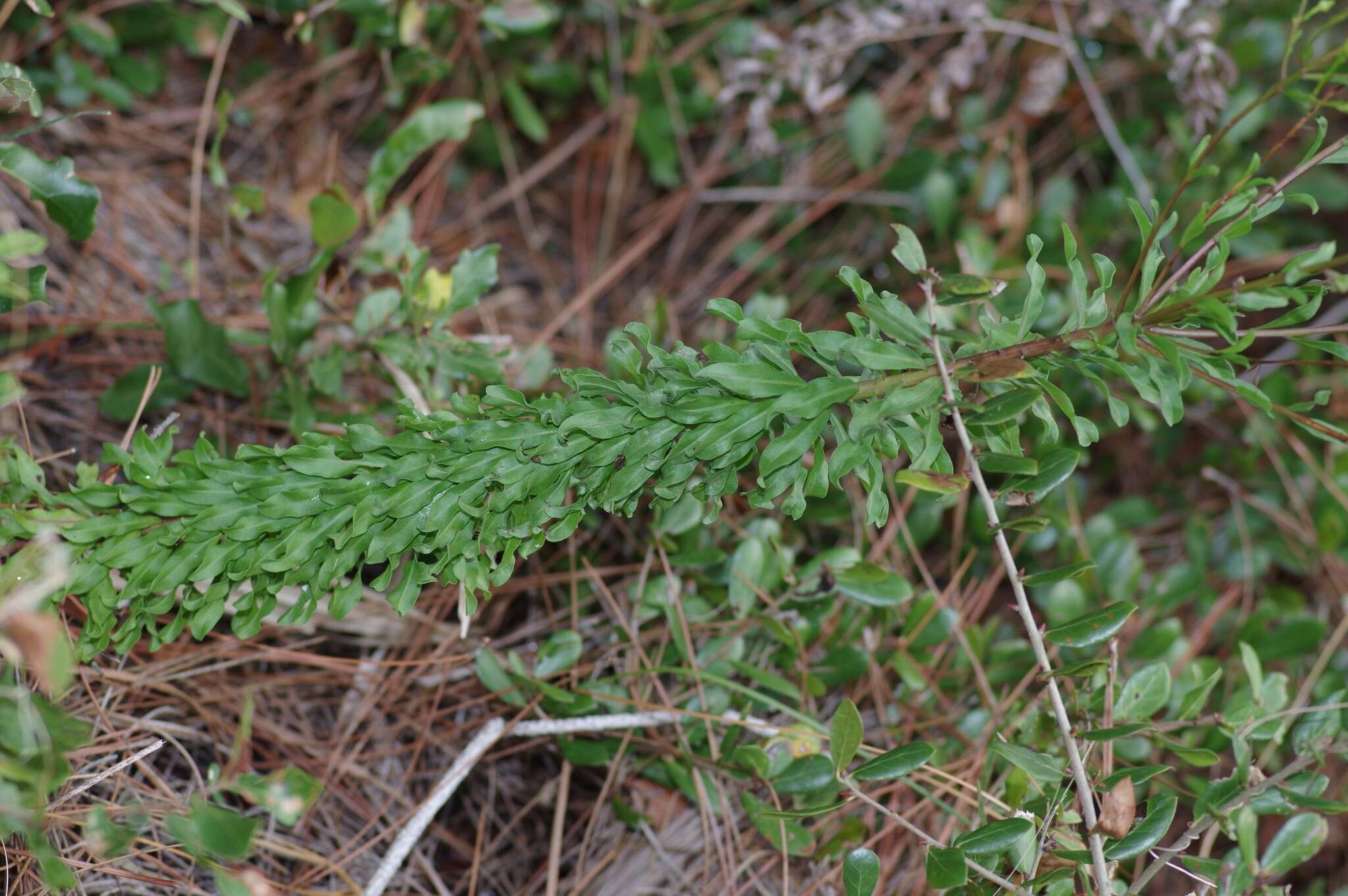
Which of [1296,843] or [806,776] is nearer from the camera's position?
[1296,843]

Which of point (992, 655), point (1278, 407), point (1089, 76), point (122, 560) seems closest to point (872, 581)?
point (992, 655)

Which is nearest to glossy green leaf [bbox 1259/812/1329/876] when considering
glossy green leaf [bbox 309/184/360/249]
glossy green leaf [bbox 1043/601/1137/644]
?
glossy green leaf [bbox 1043/601/1137/644]

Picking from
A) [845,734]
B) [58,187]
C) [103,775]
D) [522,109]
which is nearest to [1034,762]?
[845,734]

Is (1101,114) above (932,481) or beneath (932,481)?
above

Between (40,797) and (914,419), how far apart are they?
98 centimetres

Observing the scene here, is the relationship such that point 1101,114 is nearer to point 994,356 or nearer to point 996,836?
point 994,356

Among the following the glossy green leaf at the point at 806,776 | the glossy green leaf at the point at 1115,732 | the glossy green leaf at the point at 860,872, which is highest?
the glossy green leaf at the point at 1115,732

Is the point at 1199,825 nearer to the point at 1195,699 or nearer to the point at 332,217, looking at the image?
the point at 1195,699

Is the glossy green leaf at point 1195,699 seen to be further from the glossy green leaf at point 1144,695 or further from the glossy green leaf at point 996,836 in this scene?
the glossy green leaf at point 996,836

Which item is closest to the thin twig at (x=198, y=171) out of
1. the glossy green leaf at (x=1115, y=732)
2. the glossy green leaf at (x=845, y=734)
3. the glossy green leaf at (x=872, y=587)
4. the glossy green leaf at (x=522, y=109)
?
the glossy green leaf at (x=522, y=109)

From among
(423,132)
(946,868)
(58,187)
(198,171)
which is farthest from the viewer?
(198,171)

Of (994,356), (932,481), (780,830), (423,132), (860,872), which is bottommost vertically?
(780,830)

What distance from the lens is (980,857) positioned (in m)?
1.27

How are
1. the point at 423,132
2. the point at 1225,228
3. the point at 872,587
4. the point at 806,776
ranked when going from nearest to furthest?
the point at 1225,228 → the point at 806,776 → the point at 872,587 → the point at 423,132
